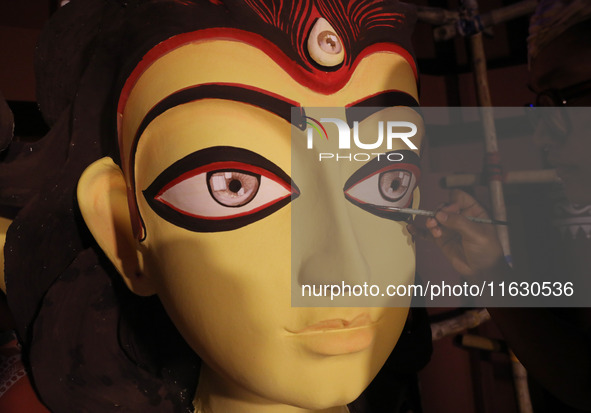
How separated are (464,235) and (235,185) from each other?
47cm

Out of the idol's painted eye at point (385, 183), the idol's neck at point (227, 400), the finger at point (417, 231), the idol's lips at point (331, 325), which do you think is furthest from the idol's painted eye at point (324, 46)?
the idol's neck at point (227, 400)

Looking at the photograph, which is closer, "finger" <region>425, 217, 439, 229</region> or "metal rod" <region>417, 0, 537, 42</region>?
"finger" <region>425, 217, 439, 229</region>

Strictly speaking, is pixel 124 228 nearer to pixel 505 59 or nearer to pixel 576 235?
pixel 576 235

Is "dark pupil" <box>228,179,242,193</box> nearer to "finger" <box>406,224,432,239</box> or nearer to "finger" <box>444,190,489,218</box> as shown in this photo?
"finger" <box>406,224,432,239</box>

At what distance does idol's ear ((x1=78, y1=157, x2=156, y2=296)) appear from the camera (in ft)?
3.15

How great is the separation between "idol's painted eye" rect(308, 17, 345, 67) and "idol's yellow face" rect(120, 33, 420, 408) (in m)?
0.06

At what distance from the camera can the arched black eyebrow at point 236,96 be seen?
32.2 inches

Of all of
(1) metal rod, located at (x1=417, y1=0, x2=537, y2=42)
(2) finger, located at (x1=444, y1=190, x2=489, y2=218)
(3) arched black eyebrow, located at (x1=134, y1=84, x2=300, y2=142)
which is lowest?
(2) finger, located at (x1=444, y1=190, x2=489, y2=218)

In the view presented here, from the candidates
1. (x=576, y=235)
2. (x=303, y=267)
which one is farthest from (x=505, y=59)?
(x=303, y=267)

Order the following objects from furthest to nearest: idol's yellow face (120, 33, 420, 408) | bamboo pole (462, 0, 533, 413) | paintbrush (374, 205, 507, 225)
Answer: bamboo pole (462, 0, 533, 413), paintbrush (374, 205, 507, 225), idol's yellow face (120, 33, 420, 408)

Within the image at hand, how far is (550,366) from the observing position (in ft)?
3.34

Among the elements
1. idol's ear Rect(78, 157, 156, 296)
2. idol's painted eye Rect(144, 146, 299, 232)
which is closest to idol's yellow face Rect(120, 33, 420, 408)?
idol's painted eye Rect(144, 146, 299, 232)

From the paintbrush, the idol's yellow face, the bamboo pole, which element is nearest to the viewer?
the idol's yellow face

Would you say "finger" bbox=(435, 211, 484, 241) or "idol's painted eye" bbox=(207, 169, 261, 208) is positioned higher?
"idol's painted eye" bbox=(207, 169, 261, 208)
